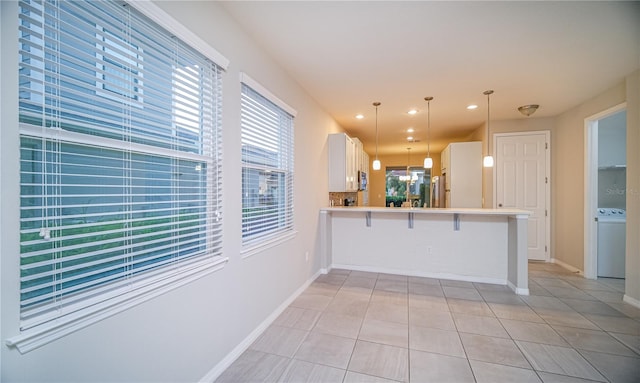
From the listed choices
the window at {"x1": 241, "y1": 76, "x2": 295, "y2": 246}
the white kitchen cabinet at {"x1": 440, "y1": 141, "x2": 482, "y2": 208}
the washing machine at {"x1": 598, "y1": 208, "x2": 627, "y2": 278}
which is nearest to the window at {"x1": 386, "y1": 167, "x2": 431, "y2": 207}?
the white kitchen cabinet at {"x1": 440, "y1": 141, "x2": 482, "y2": 208}

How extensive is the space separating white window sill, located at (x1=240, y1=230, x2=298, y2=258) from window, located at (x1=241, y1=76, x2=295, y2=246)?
0.03 metres

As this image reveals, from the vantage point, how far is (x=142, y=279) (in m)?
1.39

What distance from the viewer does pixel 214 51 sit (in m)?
1.86

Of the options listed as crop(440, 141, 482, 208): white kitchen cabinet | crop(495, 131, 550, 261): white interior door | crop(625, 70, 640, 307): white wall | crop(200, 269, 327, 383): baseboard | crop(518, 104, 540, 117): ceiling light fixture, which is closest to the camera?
crop(200, 269, 327, 383): baseboard

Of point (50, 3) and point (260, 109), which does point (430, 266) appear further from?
point (50, 3)

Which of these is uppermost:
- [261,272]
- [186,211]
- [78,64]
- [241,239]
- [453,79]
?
[453,79]

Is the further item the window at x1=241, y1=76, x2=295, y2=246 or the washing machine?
the washing machine

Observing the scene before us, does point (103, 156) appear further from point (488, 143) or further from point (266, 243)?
point (488, 143)

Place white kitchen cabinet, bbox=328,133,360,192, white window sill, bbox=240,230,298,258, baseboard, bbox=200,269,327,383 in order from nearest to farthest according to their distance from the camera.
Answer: baseboard, bbox=200,269,327,383, white window sill, bbox=240,230,298,258, white kitchen cabinet, bbox=328,133,360,192

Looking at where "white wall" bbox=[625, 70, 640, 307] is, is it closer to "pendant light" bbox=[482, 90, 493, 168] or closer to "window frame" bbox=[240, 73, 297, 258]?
"pendant light" bbox=[482, 90, 493, 168]

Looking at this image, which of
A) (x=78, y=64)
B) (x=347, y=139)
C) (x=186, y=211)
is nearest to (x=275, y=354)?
(x=186, y=211)

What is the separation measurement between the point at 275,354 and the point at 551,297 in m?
3.43

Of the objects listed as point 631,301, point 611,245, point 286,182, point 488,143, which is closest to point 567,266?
point 611,245

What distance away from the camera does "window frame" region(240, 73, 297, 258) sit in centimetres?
227
